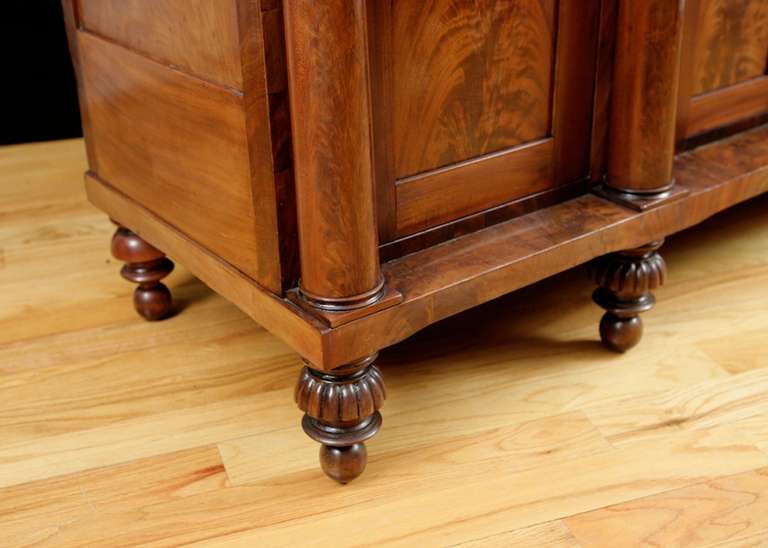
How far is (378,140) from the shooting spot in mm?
804

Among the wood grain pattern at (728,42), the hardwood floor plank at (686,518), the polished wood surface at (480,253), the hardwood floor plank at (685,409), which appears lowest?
the hardwood floor plank at (685,409)

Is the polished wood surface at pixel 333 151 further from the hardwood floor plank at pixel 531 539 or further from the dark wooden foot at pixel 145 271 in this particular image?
the dark wooden foot at pixel 145 271

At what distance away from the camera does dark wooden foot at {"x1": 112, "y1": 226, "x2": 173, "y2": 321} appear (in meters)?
1.05

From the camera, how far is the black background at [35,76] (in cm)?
155

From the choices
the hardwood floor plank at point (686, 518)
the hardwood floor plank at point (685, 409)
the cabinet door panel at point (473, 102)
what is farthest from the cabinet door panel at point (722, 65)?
the hardwood floor plank at point (686, 518)

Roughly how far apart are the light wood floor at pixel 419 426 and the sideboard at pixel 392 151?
0.06 m

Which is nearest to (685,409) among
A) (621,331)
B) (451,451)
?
(621,331)

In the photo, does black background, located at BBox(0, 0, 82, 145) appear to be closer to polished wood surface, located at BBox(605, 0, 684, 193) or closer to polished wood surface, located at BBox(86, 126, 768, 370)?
polished wood surface, located at BBox(86, 126, 768, 370)

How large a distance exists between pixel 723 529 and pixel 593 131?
0.36 meters

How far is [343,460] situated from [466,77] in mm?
319

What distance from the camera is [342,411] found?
81 centimetres

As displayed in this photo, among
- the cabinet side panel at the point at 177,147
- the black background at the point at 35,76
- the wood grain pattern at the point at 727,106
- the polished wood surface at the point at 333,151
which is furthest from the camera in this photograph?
the black background at the point at 35,76

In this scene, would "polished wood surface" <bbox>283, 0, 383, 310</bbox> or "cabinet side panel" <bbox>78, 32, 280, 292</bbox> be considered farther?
"cabinet side panel" <bbox>78, 32, 280, 292</bbox>

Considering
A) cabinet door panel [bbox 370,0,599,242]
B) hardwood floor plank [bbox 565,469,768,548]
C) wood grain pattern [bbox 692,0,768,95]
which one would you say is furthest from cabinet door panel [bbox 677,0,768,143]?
Answer: hardwood floor plank [bbox 565,469,768,548]
